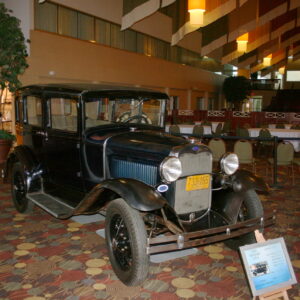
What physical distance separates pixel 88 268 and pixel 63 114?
72.5 inches

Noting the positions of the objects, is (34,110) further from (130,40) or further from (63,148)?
(130,40)

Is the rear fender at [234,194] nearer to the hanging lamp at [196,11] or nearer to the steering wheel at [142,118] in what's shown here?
the steering wheel at [142,118]

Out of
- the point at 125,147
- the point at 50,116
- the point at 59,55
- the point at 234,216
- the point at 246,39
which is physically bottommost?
the point at 234,216

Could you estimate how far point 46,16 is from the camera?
38.6 feet

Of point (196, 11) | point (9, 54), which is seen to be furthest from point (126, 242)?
point (196, 11)

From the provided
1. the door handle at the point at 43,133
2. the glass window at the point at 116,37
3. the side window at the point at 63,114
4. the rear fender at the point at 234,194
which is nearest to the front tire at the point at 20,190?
the door handle at the point at 43,133

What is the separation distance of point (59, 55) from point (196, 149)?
414 inches

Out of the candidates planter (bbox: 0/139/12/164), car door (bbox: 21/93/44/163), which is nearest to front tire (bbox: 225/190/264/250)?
car door (bbox: 21/93/44/163)

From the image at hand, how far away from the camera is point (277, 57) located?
22828 mm

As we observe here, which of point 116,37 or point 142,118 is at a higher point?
point 116,37

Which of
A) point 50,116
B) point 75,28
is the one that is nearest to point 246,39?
point 75,28

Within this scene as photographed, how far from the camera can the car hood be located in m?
3.23

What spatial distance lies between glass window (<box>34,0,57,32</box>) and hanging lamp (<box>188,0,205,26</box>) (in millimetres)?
5062

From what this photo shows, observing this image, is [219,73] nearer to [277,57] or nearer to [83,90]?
[277,57]
